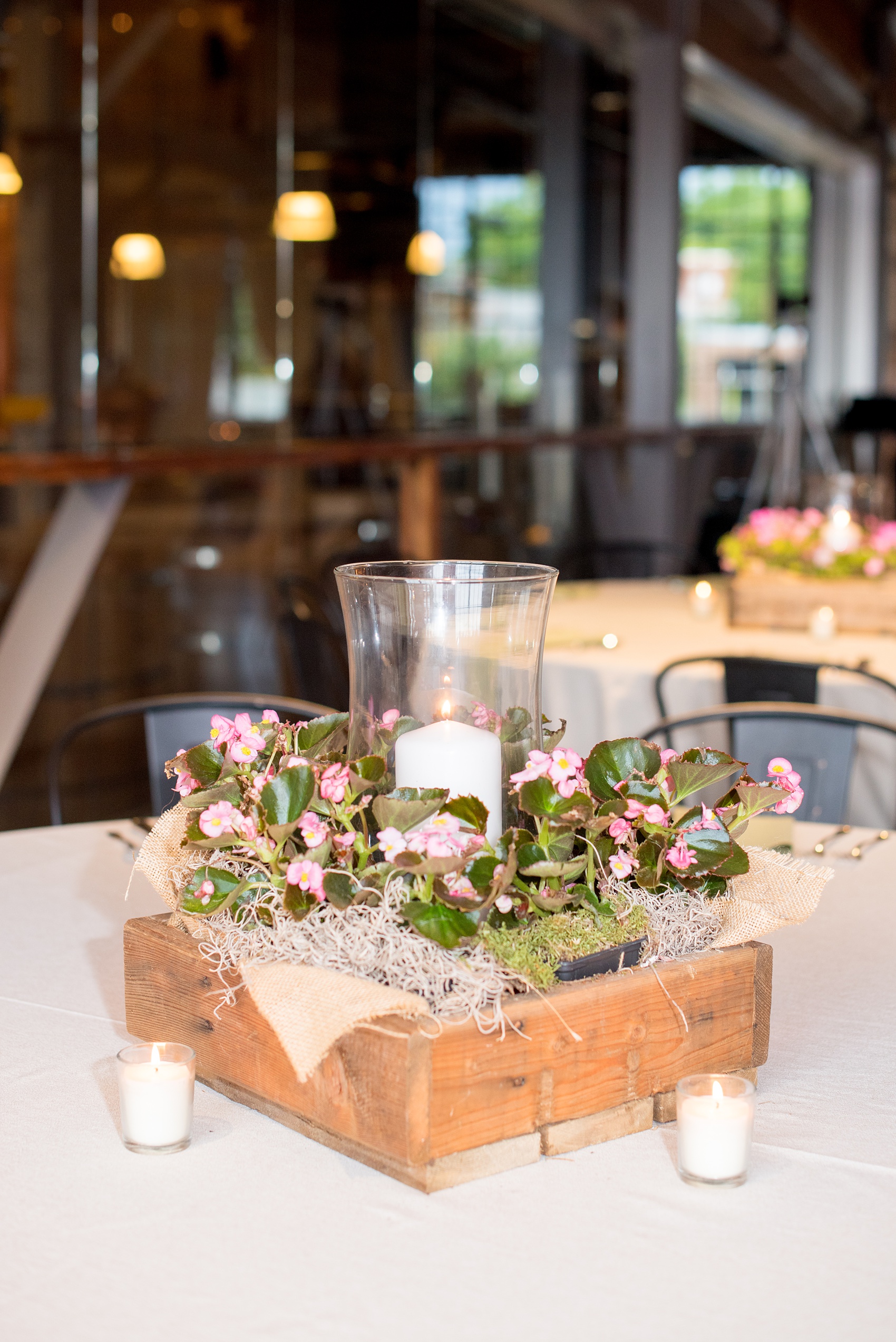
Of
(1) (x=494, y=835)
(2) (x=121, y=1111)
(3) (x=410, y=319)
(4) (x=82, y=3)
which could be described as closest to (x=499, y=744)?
(1) (x=494, y=835)

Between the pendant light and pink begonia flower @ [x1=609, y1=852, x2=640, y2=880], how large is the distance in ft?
19.2

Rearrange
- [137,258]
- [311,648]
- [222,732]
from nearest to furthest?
[222,732]
[311,648]
[137,258]

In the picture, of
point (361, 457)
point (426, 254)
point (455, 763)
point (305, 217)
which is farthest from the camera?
point (426, 254)

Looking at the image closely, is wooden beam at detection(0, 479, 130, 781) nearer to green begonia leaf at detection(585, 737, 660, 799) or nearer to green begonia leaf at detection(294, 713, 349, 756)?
green begonia leaf at detection(294, 713, 349, 756)

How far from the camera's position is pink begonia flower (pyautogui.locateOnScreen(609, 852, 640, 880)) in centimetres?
103

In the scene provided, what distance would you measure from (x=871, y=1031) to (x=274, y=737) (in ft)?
A: 1.77

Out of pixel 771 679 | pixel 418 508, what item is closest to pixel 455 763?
pixel 771 679

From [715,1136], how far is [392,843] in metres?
0.27

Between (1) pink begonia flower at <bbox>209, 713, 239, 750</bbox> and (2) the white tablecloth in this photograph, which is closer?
(1) pink begonia flower at <bbox>209, 713, 239, 750</bbox>

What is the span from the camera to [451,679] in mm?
1019

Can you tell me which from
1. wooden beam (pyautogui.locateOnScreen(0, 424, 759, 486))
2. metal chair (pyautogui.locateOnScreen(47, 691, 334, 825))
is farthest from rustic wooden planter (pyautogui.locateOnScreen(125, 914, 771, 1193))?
wooden beam (pyautogui.locateOnScreen(0, 424, 759, 486))

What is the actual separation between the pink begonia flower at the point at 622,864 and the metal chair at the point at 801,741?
115cm

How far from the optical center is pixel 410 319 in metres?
6.61

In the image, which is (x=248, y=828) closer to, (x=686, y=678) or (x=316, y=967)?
(x=316, y=967)
